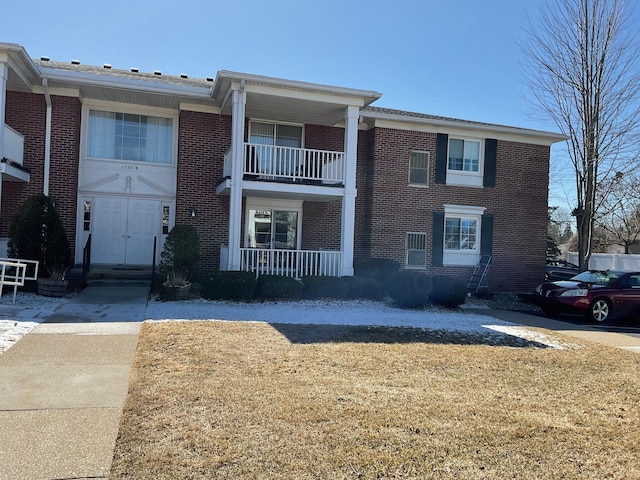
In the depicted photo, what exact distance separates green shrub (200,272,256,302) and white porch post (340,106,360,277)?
313cm

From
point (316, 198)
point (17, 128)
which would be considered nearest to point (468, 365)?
point (316, 198)

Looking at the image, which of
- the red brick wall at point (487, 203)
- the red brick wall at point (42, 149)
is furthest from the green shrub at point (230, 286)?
the red brick wall at point (487, 203)

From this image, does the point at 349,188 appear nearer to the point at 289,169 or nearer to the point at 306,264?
the point at 289,169

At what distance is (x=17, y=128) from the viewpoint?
13.0m

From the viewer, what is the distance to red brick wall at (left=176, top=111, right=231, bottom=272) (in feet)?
47.1

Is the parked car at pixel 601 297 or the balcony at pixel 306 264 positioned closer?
the parked car at pixel 601 297

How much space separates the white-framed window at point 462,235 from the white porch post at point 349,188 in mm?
4589

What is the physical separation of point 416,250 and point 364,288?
4421 mm

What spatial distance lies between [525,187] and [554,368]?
12139 millimetres

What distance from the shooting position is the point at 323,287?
12.4 metres

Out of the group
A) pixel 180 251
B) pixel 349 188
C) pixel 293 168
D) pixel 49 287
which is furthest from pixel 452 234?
pixel 49 287

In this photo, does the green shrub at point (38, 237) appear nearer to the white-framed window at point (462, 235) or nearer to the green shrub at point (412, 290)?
the green shrub at point (412, 290)

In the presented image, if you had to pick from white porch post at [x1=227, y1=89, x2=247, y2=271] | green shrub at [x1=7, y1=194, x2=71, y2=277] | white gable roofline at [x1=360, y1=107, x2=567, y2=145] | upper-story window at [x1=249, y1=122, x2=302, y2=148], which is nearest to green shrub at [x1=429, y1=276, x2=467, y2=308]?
white porch post at [x1=227, y1=89, x2=247, y2=271]

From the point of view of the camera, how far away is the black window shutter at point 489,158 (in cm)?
1709
